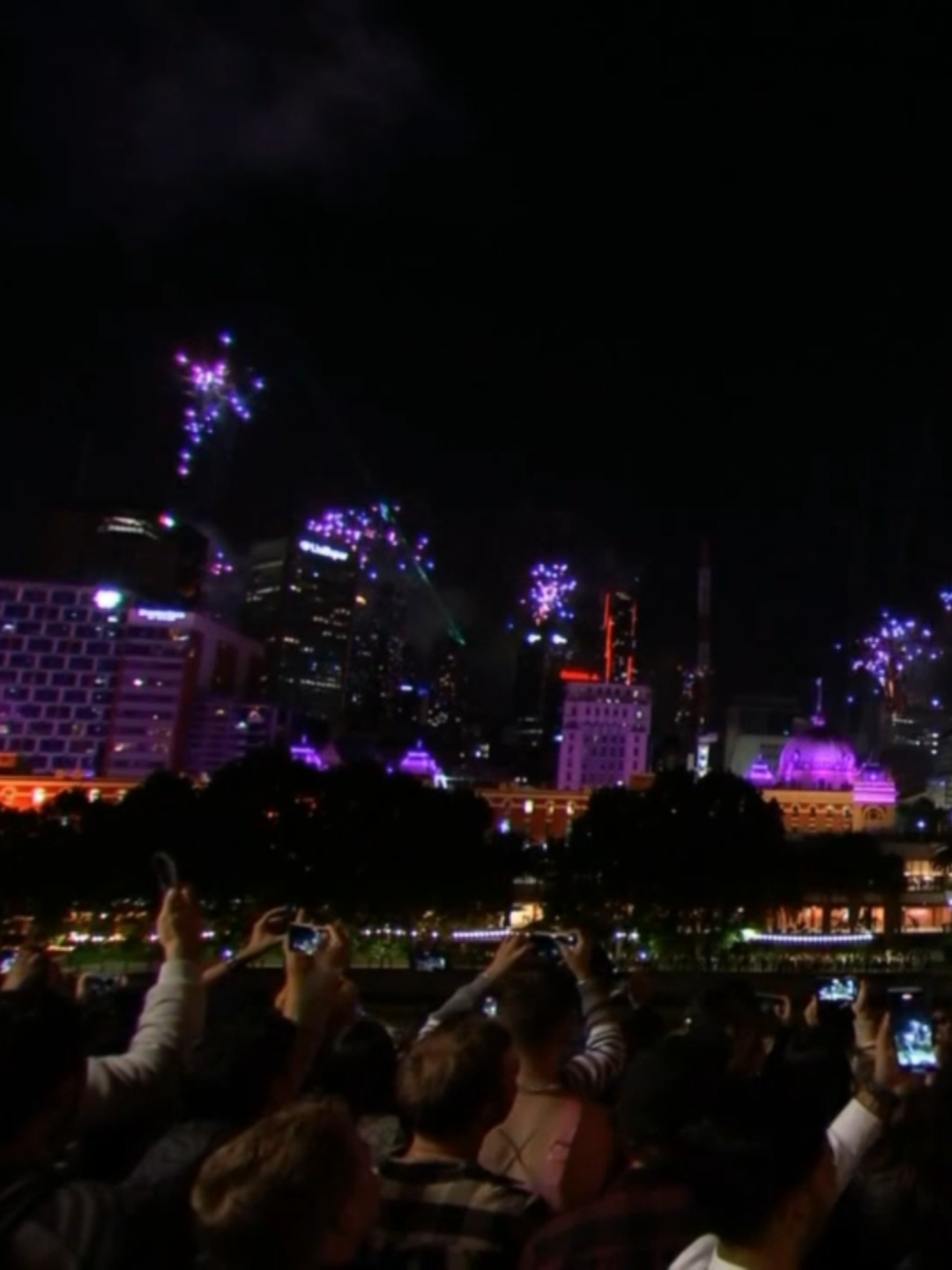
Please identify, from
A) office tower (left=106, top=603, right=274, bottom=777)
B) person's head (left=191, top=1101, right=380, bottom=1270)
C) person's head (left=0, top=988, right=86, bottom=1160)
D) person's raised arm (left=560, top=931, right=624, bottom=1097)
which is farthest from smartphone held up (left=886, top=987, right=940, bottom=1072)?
office tower (left=106, top=603, right=274, bottom=777)

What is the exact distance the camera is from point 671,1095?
12.9 feet

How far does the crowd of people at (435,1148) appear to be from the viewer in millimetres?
2543

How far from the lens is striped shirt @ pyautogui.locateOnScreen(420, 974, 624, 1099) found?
4.88m

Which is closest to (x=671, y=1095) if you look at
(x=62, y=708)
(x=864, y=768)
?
(x=62, y=708)

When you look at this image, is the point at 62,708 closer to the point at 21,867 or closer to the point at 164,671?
the point at 164,671

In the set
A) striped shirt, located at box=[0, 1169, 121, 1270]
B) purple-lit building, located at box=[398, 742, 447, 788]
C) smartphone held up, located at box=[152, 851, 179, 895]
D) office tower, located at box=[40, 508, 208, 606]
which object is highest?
office tower, located at box=[40, 508, 208, 606]

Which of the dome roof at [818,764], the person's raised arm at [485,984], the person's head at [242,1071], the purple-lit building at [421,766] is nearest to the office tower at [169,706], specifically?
the purple-lit building at [421,766]

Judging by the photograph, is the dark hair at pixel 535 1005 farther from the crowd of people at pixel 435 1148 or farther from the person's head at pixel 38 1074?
the person's head at pixel 38 1074

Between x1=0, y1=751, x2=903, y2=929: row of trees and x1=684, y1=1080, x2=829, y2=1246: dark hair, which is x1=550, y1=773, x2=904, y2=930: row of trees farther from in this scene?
x1=684, y1=1080, x2=829, y2=1246: dark hair

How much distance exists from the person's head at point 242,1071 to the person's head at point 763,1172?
4.89 ft

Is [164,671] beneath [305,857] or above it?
above

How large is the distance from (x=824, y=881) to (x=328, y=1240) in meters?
74.7

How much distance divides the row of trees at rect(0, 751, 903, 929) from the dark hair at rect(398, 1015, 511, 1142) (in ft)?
162

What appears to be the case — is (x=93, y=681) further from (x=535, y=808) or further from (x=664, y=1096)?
(x=664, y=1096)
